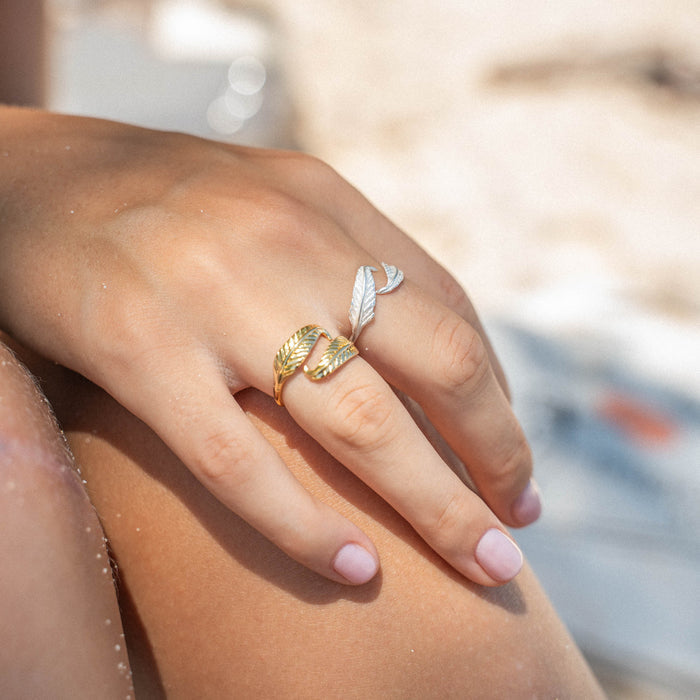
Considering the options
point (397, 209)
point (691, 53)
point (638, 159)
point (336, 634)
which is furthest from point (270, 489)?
point (691, 53)

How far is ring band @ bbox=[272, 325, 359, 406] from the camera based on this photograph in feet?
2.01

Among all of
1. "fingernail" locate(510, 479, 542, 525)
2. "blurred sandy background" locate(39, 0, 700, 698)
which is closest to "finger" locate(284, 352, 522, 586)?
"fingernail" locate(510, 479, 542, 525)

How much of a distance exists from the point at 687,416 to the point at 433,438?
1.20 metres

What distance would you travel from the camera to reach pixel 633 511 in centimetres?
150

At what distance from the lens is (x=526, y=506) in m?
0.78

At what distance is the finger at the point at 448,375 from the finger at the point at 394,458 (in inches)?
1.5

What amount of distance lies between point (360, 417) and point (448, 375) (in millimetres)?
96

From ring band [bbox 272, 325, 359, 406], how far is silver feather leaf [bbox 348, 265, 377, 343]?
0.07 feet

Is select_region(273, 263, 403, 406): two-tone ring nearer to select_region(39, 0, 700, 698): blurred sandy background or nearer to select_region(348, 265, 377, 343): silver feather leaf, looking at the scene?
select_region(348, 265, 377, 343): silver feather leaf

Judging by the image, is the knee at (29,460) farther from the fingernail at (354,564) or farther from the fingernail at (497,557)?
the fingernail at (497,557)

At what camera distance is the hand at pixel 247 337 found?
61 cm

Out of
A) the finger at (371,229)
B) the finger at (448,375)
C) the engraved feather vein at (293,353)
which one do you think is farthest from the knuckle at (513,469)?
the engraved feather vein at (293,353)

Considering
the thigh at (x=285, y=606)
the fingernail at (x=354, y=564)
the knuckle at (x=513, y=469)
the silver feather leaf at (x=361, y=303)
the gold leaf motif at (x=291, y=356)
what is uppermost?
A: the silver feather leaf at (x=361, y=303)

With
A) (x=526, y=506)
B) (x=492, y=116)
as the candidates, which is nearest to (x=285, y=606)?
(x=526, y=506)
